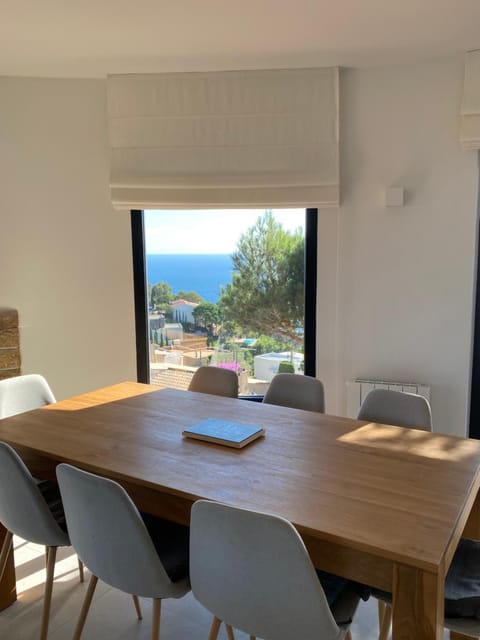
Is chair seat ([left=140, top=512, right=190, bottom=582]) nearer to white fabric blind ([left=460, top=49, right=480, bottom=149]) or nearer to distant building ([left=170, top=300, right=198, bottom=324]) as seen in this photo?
distant building ([left=170, top=300, right=198, bottom=324])

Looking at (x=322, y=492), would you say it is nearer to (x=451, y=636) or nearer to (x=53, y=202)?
(x=451, y=636)

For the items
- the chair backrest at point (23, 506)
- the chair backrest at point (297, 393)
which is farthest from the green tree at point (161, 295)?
the chair backrest at point (23, 506)

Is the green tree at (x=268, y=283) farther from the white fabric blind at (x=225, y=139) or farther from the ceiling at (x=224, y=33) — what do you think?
the ceiling at (x=224, y=33)

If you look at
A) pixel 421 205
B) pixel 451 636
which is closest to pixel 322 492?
pixel 451 636

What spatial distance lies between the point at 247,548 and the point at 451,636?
1222 millimetres

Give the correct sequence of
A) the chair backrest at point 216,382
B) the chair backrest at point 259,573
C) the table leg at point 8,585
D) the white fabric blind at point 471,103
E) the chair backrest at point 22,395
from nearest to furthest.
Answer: the chair backrest at point 259,573, the table leg at point 8,585, the chair backrest at point 22,395, the chair backrest at point 216,382, the white fabric blind at point 471,103

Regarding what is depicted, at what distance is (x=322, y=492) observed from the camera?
65.3 inches

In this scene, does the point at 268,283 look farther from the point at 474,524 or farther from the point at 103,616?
the point at 103,616

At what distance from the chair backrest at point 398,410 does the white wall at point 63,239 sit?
2107mm

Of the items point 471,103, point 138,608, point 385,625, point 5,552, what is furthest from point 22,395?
point 471,103

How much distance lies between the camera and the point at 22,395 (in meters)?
2.88

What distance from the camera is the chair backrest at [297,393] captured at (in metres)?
2.82

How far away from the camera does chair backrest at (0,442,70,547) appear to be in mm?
1779

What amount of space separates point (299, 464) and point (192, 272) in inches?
96.6
